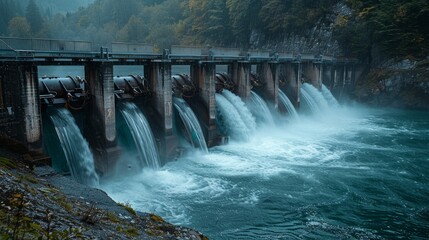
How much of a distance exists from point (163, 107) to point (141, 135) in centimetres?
292

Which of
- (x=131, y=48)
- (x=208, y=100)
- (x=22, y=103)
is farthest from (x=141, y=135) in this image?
(x=208, y=100)

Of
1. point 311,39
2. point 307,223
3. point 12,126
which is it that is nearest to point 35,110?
point 12,126

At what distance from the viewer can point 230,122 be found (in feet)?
102

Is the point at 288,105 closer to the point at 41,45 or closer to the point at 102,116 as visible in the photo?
the point at 102,116

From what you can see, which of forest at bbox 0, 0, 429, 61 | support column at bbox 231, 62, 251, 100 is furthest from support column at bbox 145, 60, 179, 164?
forest at bbox 0, 0, 429, 61

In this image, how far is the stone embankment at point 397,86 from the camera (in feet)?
160

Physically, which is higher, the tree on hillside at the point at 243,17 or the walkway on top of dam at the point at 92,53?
the tree on hillside at the point at 243,17

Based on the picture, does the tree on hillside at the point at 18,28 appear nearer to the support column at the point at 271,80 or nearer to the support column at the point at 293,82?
the support column at the point at 293,82

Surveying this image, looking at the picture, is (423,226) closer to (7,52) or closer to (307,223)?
(307,223)

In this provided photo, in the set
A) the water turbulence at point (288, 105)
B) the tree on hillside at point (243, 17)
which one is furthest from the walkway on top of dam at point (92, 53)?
the tree on hillside at point (243, 17)

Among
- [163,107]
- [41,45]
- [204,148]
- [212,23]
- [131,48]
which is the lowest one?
[204,148]

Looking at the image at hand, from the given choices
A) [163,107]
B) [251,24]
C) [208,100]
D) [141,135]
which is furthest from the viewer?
[251,24]

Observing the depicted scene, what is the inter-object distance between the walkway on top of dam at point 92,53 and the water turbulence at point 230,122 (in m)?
3.99

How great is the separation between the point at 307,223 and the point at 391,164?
1234 cm
